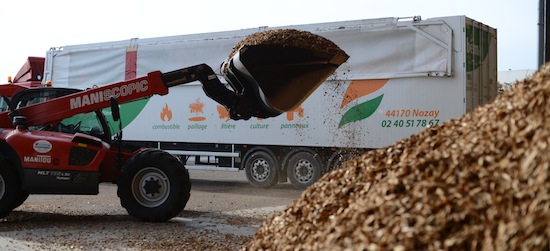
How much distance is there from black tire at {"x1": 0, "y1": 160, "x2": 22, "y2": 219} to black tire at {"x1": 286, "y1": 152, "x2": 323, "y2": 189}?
7.13 meters

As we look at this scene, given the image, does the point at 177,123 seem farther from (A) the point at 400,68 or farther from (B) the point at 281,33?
(B) the point at 281,33

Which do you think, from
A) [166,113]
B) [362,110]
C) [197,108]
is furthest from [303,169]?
[166,113]

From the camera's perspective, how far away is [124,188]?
978cm

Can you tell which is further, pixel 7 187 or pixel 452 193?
pixel 7 187

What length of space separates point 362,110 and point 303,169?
202 centimetres

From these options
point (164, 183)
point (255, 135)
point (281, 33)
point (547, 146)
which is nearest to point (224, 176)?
point (255, 135)

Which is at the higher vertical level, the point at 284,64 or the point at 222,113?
the point at 284,64

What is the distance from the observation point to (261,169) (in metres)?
16.3

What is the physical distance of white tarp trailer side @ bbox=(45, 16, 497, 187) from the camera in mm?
14031

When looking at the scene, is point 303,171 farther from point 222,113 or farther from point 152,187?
point 152,187

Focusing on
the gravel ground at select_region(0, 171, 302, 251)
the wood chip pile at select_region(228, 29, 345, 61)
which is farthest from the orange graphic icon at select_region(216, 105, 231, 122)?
the wood chip pile at select_region(228, 29, 345, 61)

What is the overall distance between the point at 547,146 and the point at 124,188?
7.49 m

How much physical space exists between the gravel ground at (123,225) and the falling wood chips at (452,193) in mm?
3660

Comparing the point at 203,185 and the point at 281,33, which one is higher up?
the point at 281,33
